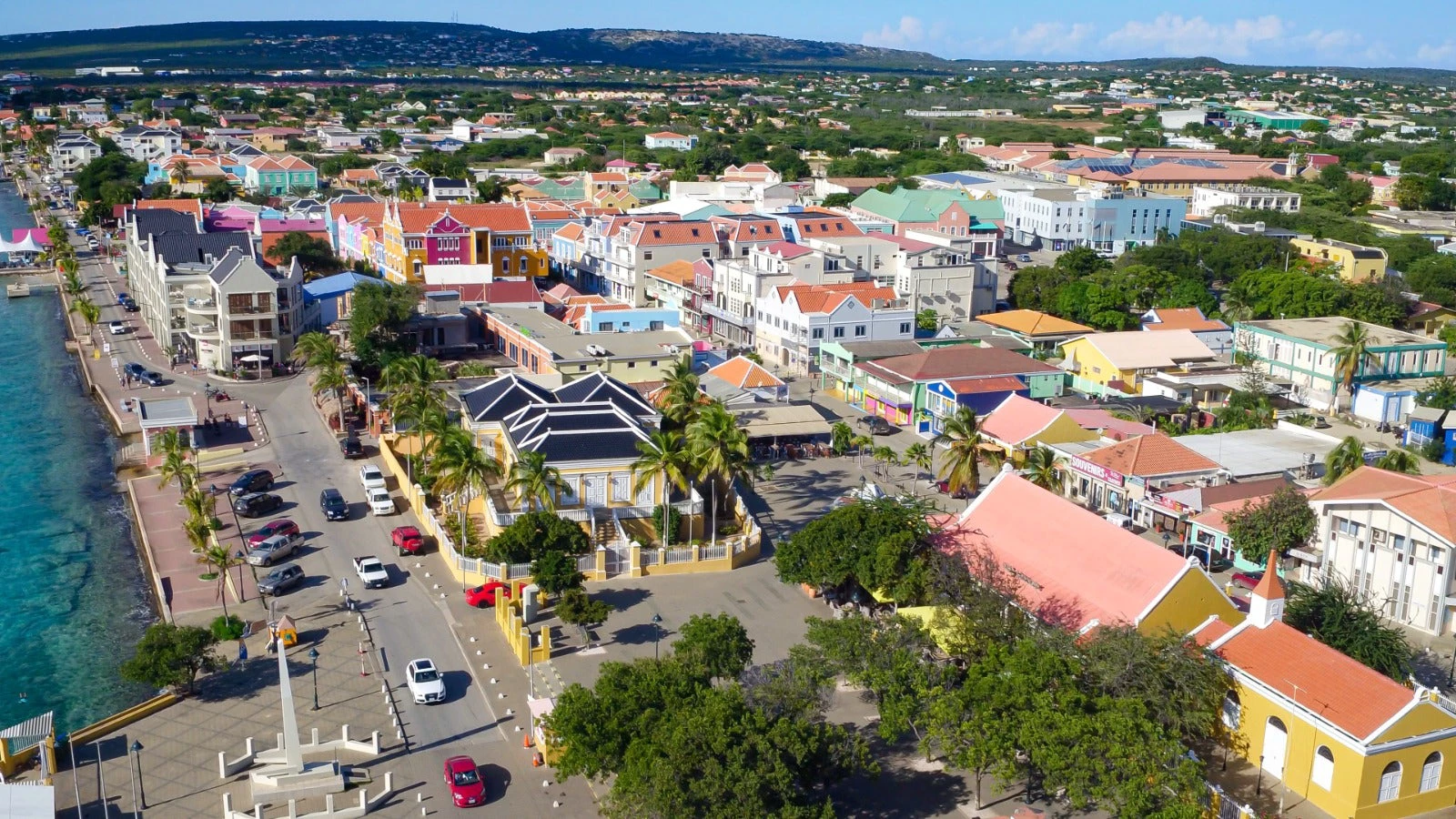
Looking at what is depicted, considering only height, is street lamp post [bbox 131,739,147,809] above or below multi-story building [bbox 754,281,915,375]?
below

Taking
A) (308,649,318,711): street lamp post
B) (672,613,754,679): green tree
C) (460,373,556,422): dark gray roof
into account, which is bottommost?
(308,649,318,711): street lamp post

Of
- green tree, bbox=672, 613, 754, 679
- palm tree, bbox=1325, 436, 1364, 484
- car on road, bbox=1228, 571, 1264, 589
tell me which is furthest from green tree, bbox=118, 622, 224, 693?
palm tree, bbox=1325, 436, 1364, 484

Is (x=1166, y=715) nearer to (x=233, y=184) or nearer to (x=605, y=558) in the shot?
(x=605, y=558)

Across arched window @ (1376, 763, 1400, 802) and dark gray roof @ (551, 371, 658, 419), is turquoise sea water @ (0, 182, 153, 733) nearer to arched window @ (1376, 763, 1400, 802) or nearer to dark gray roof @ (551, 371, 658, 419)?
→ dark gray roof @ (551, 371, 658, 419)

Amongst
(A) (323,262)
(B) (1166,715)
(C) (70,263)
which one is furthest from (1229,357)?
(C) (70,263)

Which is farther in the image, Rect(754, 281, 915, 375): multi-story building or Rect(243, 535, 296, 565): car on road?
Rect(754, 281, 915, 375): multi-story building

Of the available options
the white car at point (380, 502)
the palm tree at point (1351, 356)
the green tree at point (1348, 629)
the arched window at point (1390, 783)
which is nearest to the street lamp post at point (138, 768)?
the white car at point (380, 502)

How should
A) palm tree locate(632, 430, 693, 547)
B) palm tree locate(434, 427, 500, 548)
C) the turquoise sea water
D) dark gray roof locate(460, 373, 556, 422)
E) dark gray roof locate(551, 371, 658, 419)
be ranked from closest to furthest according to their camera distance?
the turquoise sea water
palm tree locate(434, 427, 500, 548)
palm tree locate(632, 430, 693, 547)
dark gray roof locate(460, 373, 556, 422)
dark gray roof locate(551, 371, 658, 419)
